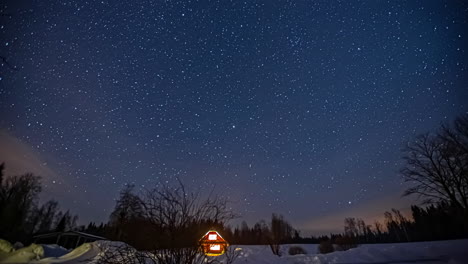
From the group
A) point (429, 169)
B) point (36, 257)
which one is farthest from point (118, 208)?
point (429, 169)

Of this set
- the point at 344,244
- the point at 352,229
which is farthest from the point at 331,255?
the point at 352,229

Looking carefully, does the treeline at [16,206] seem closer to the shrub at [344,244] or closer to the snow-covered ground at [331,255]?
the snow-covered ground at [331,255]

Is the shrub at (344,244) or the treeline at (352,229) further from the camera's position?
the shrub at (344,244)

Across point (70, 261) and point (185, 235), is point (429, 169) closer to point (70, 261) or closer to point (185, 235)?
point (185, 235)

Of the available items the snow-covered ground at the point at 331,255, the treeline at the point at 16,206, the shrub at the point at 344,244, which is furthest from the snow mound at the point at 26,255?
the shrub at the point at 344,244

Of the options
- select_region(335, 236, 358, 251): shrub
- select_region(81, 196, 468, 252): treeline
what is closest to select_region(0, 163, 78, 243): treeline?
select_region(81, 196, 468, 252): treeline

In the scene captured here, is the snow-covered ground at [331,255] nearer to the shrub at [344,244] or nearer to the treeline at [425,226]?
→ the treeline at [425,226]

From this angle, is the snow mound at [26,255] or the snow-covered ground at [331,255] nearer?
the snow-covered ground at [331,255]

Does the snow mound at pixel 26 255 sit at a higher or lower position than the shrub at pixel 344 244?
higher

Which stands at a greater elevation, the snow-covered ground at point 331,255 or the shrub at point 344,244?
the snow-covered ground at point 331,255

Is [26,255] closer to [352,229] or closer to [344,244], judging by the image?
[344,244]

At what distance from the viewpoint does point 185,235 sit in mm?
3629

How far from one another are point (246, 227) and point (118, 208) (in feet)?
173

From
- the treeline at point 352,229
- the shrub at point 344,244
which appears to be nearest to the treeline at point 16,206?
the treeline at point 352,229
